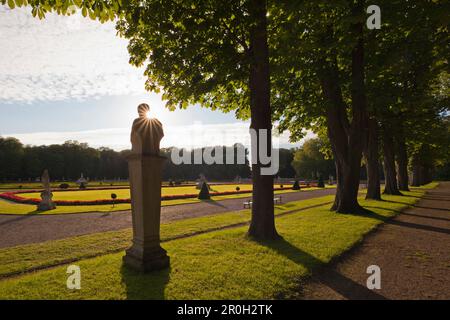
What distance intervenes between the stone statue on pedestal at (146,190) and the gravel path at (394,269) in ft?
10.1

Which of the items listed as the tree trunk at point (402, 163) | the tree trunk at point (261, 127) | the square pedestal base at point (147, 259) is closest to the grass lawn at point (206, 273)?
the square pedestal base at point (147, 259)

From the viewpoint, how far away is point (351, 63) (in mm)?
13719

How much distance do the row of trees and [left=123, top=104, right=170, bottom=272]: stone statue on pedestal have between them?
2.70m

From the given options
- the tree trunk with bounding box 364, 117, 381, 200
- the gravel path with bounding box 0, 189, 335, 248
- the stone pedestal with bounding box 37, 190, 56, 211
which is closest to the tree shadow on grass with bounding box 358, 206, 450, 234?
the tree trunk with bounding box 364, 117, 381, 200

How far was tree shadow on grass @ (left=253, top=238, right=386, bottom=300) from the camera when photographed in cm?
462

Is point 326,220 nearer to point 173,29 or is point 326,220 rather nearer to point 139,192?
point 139,192

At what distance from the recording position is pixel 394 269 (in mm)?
5836

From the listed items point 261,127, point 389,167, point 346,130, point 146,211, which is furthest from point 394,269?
point 389,167

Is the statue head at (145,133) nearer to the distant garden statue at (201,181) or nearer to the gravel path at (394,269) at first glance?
the gravel path at (394,269)

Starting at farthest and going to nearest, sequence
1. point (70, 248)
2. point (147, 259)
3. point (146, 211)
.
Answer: point (70, 248) → point (146, 211) → point (147, 259)

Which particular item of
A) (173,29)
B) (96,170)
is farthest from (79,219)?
(96,170)

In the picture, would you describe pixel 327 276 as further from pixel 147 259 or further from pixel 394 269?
pixel 147 259

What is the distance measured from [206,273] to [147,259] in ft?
4.08

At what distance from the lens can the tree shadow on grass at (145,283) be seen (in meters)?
4.48
